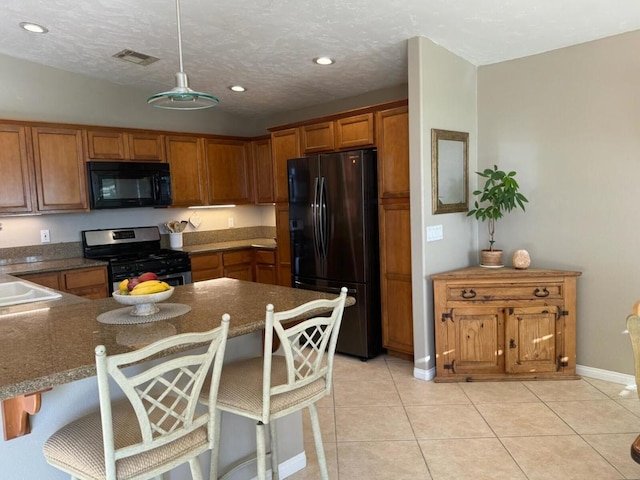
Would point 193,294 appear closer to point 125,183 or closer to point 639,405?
point 125,183

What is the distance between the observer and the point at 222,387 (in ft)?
5.69

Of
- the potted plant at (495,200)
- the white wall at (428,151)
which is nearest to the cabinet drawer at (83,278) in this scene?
the white wall at (428,151)

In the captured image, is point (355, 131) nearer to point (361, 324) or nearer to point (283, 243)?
point (283, 243)

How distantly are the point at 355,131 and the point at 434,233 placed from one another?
1.15m

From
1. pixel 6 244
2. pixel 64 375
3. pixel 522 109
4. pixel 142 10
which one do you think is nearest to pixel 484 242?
pixel 522 109

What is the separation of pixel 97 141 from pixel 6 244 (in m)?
1.25

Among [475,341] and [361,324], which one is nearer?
[475,341]

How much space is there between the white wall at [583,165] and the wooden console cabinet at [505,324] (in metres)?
0.25

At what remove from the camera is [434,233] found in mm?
3525

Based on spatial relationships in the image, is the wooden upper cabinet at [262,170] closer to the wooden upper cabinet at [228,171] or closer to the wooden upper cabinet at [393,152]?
the wooden upper cabinet at [228,171]

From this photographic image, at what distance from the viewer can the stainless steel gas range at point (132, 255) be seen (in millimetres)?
4255

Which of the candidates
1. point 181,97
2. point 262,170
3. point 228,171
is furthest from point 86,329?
point 262,170

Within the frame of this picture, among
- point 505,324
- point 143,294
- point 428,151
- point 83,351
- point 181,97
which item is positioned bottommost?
point 505,324

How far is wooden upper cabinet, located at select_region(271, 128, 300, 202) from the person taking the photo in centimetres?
445
